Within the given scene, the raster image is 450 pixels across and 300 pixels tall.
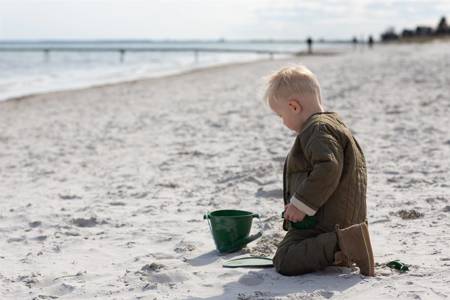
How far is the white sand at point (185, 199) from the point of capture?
3064 mm

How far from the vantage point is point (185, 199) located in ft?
16.2

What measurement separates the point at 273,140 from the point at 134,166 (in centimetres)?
177

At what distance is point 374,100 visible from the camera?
10.5 metres

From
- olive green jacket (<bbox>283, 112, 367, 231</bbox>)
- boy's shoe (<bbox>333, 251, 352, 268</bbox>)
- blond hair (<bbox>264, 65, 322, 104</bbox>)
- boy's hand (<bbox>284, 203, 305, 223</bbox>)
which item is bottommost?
boy's shoe (<bbox>333, 251, 352, 268</bbox>)

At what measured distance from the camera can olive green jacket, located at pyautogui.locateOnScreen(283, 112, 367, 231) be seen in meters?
2.93

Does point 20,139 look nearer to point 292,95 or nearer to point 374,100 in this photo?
point 374,100

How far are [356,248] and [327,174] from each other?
44 cm

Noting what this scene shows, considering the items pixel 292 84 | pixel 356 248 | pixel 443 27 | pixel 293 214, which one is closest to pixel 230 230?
pixel 293 214

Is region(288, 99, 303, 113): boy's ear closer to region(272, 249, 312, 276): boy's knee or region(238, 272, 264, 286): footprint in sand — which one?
region(272, 249, 312, 276): boy's knee

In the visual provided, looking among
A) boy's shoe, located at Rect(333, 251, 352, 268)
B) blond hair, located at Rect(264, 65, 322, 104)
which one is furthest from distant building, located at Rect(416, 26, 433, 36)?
boy's shoe, located at Rect(333, 251, 352, 268)

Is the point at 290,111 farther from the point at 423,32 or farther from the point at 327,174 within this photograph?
the point at 423,32

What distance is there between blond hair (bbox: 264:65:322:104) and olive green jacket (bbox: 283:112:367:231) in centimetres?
14

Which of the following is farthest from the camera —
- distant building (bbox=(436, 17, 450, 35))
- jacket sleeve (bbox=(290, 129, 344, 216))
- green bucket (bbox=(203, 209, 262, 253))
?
distant building (bbox=(436, 17, 450, 35))

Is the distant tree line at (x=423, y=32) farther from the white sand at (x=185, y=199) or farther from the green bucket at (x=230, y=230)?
the green bucket at (x=230, y=230)
